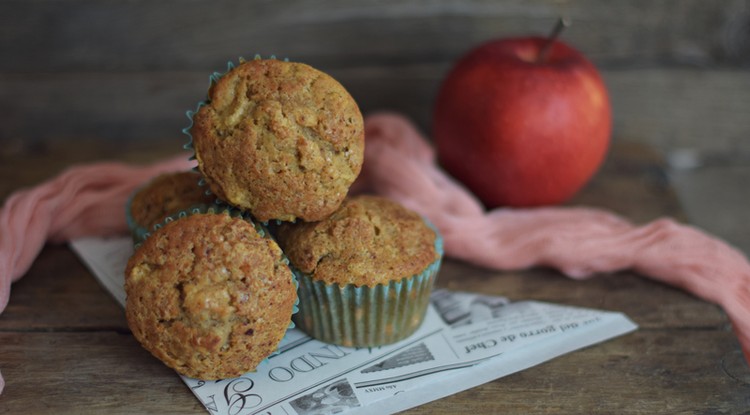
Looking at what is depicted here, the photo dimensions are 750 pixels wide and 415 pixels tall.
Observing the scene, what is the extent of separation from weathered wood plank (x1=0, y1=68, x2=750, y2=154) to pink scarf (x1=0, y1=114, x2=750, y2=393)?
14.3 inches

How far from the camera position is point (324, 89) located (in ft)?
3.61

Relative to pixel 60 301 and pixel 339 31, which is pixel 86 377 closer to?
pixel 60 301

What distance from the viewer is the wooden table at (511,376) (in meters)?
1.10

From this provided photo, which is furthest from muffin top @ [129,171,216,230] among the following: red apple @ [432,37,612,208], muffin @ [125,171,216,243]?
red apple @ [432,37,612,208]

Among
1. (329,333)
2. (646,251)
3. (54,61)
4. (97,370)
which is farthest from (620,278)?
(54,61)

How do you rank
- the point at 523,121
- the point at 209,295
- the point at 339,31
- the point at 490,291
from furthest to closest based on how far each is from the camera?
the point at 339,31 → the point at 523,121 → the point at 490,291 → the point at 209,295

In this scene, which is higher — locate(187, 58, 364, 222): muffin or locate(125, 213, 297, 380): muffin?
locate(187, 58, 364, 222): muffin

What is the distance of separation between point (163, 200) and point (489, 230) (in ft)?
2.15

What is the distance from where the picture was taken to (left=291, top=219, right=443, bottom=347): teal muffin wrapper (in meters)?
1.17

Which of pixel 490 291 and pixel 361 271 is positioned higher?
pixel 361 271

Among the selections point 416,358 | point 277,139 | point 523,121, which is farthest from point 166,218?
point 523,121

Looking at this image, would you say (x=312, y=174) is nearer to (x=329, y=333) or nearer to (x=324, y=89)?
(x=324, y=89)

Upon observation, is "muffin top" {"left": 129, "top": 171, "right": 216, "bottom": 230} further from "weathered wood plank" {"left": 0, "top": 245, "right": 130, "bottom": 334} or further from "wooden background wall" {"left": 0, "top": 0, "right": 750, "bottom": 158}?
"wooden background wall" {"left": 0, "top": 0, "right": 750, "bottom": 158}

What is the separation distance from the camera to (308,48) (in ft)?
6.17
